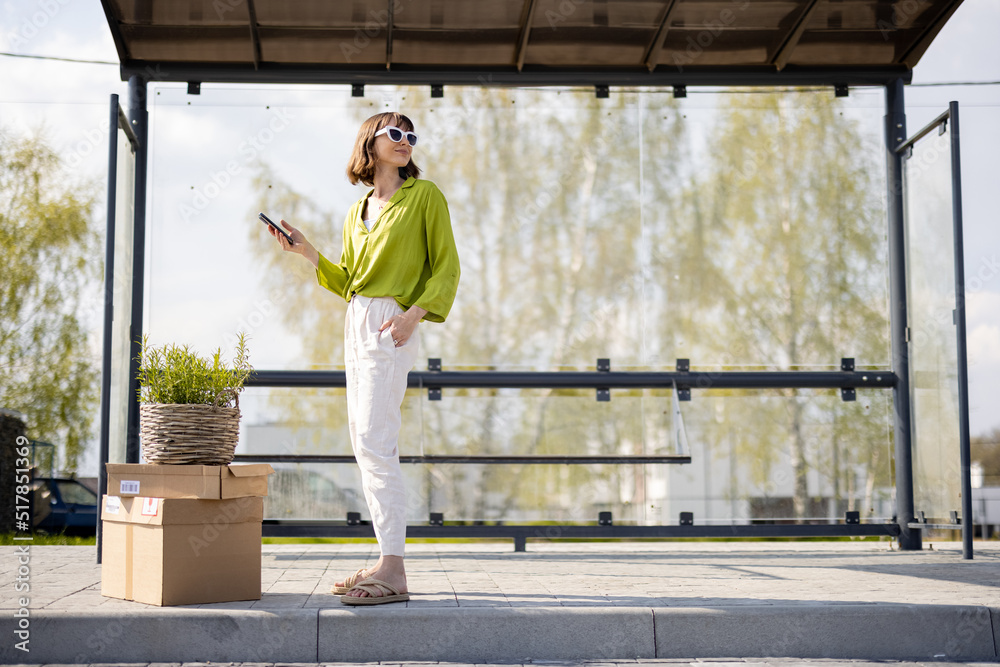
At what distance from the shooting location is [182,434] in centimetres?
385

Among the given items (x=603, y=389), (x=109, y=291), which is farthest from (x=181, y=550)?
(x=603, y=389)

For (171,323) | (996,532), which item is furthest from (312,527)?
(996,532)

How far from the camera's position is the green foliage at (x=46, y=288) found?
38.0 feet

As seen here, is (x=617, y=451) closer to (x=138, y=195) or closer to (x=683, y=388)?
(x=683, y=388)

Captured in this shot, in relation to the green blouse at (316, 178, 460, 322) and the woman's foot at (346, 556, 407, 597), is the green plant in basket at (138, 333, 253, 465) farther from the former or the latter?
the woman's foot at (346, 556, 407, 597)

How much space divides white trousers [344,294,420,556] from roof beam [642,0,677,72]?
138 inches

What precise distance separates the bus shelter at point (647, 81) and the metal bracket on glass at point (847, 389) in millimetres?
14

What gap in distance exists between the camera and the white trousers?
382 centimetres

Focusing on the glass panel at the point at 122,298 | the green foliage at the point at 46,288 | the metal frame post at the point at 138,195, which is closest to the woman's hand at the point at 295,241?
the glass panel at the point at 122,298

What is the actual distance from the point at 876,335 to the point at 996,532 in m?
14.8

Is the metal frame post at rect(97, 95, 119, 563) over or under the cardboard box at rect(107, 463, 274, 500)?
over

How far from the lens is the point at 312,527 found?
6.23 meters

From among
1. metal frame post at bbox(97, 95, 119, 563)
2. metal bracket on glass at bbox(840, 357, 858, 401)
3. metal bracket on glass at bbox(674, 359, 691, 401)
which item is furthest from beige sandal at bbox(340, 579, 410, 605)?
metal bracket on glass at bbox(840, 357, 858, 401)

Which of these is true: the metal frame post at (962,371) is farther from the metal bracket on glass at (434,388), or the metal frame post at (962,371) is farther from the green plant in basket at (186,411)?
the green plant in basket at (186,411)
